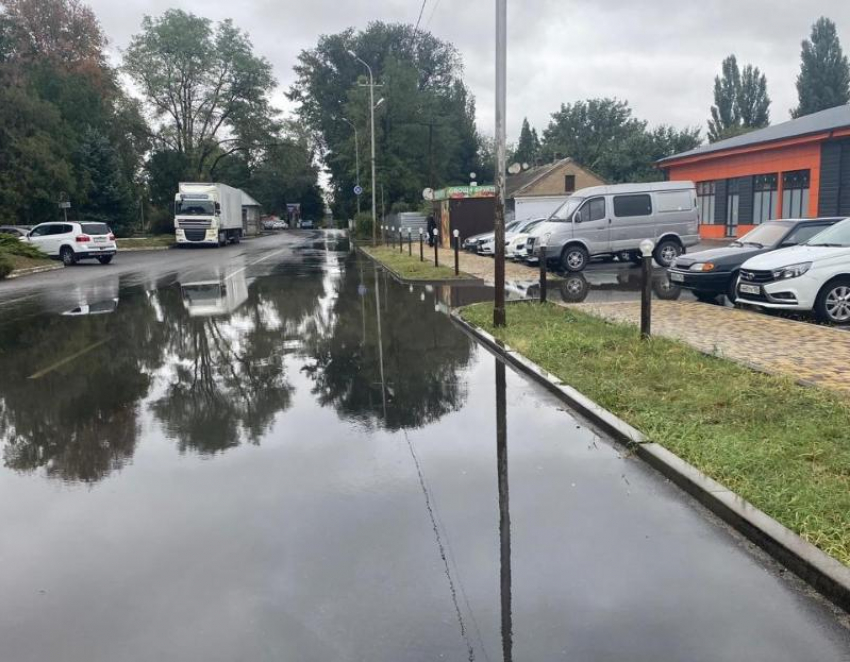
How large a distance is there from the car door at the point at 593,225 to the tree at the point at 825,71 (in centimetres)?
5346

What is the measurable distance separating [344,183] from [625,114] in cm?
3989

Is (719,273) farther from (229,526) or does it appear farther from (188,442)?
(229,526)

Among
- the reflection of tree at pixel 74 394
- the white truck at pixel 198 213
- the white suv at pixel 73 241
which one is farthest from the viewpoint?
the white truck at pixel 198 213

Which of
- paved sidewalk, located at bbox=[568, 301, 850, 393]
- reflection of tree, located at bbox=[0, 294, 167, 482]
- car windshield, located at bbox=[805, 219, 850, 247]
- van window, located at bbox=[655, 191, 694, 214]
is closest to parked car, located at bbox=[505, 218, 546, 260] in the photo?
van window, located at bbox=[655, 191, 694, 214]

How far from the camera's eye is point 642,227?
21422 mm

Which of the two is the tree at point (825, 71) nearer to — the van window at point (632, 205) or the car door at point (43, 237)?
the van window at point (632, 205)

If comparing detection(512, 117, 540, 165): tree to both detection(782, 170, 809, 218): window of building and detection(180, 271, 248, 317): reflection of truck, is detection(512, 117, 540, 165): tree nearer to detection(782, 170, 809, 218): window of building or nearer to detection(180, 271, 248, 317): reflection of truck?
detection(782, 170, 809, 218): window of building

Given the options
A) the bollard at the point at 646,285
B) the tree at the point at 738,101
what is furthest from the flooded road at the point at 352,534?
the tree at the point at 738,101

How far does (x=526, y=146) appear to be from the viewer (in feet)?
358

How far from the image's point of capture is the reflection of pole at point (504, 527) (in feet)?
11.2

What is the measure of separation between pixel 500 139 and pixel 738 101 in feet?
251

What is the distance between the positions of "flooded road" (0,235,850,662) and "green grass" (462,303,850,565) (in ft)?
1.29

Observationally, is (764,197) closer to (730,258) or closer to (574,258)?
(574,258)

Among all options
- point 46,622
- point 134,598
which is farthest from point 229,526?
point 46,622
